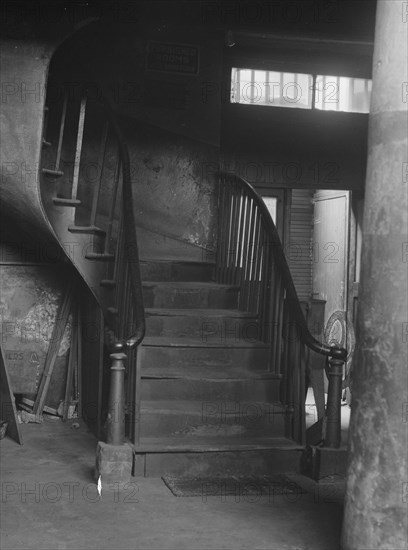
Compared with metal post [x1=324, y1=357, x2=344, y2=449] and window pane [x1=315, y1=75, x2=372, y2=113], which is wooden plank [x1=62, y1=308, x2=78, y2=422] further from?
window pane [x1=315, y1=75, x2=372, y2=113]

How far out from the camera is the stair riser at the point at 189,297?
22.6 ft

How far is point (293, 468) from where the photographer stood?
5.73 meters

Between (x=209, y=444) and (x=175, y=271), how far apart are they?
2294 mm

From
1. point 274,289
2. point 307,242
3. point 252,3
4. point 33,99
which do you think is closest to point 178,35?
point 252,3

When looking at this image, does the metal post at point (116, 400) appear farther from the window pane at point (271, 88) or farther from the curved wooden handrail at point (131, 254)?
the window pane at point (271, 88)

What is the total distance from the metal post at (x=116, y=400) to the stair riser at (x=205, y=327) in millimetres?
1267

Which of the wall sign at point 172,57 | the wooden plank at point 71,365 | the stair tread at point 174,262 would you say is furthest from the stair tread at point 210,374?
the wall sign at point 172,57

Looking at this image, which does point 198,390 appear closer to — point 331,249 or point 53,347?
point 53,347

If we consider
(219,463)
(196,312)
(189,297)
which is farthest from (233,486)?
(189,297)

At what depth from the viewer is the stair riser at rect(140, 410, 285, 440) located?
5738mm

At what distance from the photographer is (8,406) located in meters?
6.71

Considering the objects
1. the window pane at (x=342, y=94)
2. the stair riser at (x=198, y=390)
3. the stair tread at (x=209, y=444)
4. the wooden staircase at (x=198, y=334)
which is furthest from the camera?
the window pane at (x=342, y=94)

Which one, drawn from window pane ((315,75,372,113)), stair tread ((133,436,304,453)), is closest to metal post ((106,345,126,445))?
stair tread ((133,436,304,453))

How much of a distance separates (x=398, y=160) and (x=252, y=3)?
193 inches
